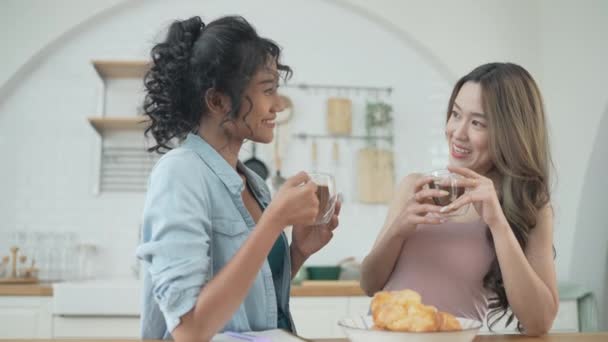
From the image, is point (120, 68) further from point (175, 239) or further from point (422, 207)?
point (175, 239)

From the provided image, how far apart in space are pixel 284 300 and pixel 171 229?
419mm

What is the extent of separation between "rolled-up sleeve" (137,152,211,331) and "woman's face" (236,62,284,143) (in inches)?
7.8

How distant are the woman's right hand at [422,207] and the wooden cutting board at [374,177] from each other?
8.15ft

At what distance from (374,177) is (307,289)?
1.08 metres

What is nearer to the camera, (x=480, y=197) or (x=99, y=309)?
(x=480, y=197)

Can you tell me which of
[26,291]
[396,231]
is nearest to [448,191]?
[396,231]

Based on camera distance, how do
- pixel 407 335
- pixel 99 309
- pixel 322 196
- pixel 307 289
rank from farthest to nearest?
pixel 307 289 → pixel 99 309 → pixel 322 196 → pixel 407 335

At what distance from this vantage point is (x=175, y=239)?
3.41 feet

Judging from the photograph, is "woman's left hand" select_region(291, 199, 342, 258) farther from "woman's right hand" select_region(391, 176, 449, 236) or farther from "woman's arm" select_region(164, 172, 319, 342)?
"woman's arm" select_region(164, 172, 319, 342)

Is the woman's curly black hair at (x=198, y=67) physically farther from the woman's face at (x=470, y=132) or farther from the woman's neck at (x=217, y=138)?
the woman's face at (x=470, y=132)

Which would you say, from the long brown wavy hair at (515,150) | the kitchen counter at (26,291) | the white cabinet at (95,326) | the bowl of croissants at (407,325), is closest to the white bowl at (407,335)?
the bowl of croissants at (407,325)

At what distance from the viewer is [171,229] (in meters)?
1.05

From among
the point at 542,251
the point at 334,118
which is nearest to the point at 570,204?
the point at 334,118

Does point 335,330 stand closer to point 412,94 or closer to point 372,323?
point 412,94
